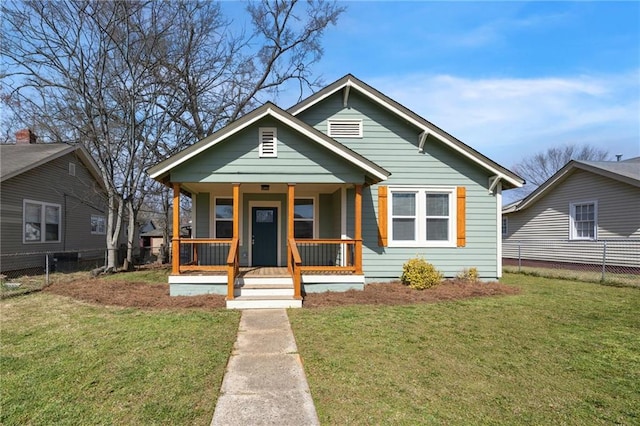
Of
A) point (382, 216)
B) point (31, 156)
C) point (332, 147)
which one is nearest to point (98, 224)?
point (31, 156)

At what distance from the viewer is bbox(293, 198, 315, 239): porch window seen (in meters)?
11.9

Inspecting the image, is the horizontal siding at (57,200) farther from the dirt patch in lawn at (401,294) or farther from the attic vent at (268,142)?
the dirt patch in lawn at (401,294)

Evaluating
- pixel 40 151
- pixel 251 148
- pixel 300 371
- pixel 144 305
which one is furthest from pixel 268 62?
pixel 300 371

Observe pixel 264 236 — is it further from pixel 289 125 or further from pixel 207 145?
pixel 289 125

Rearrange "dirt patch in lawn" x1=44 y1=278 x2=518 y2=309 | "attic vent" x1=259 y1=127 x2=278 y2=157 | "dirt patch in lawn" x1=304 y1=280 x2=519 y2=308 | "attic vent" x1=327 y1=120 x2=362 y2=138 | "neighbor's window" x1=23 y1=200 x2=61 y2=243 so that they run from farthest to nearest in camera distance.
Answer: "neighbor's window" x1=23 y1=200 x2=61 y2=243 < "attic vent" x1=327 y1=120 x2=362 y2=138 < "attic vent" x1=259 y1=127 x2=278 y2=157 < "dirt patch in lawn" x1=304 y1=280 x2=519 y2=308 < "dirt patch in lawn" x1=44 y1=278 x2=518 y2=309

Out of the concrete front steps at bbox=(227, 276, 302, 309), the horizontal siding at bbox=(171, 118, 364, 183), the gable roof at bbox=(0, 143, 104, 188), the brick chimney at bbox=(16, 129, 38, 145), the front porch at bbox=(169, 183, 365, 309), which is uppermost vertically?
the brick chimney at bbox=(16, 129, 38, 145)

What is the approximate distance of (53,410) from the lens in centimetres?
352

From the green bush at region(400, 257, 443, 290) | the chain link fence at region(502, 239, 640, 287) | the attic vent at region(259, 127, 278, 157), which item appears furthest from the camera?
the chain link fence at region(502, 239, 640, 287)

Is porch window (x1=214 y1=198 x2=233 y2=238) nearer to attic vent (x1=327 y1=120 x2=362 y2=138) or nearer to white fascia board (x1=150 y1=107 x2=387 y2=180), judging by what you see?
white fascia board (x1=150 y1=107 x2=387 y2=180)

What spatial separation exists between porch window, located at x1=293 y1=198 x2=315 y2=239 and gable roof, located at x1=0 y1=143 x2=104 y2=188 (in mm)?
9981

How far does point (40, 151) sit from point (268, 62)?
37.2 feet

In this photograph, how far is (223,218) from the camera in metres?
11.8

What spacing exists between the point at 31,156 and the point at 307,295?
13.4 metres

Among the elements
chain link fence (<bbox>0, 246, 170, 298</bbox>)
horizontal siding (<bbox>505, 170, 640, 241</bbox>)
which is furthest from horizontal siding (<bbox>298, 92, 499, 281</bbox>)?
chain link fence (<bbox>0, 246, 170, 298</bbox>)
